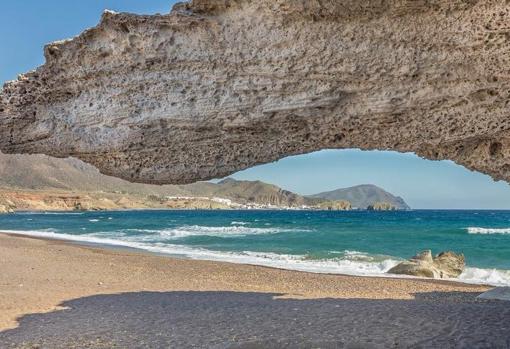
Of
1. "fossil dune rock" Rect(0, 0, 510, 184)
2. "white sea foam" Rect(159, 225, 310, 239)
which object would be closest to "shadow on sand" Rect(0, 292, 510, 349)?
"fossil dune rock" Rect(0, 0, 510, 184)

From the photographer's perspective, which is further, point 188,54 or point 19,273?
point 19,273

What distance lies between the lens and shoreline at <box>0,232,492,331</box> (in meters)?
12.6

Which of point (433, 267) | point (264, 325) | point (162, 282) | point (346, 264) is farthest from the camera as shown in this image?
point (346, 264)

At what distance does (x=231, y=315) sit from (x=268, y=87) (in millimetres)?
4852

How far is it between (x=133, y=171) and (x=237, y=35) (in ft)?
8.57

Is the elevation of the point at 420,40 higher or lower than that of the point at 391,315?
higher

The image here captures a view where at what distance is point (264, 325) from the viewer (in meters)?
8.67

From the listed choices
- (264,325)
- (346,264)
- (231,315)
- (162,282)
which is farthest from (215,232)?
(264,325)

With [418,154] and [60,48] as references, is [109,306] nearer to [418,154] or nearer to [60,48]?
[60,48]

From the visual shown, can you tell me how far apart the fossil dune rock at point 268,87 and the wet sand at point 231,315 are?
2.55 metres

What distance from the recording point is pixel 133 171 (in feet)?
25.6

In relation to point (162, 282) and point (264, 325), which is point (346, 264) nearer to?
point (162, 282)

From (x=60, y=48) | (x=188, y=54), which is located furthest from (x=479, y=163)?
(x=60, y=48)

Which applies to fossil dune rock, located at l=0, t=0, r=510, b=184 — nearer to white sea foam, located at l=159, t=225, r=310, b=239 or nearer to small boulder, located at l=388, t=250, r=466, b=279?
small boulder, located at l=388, t=250, r=466, b=279
